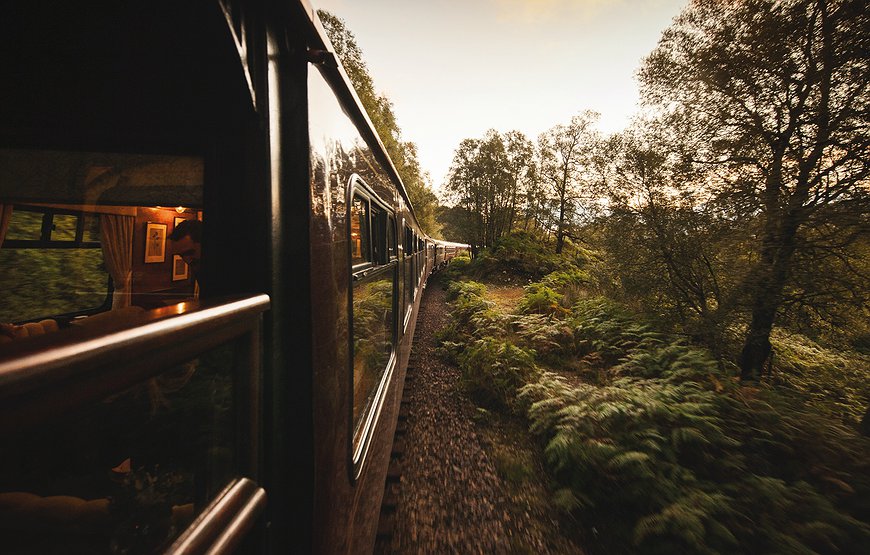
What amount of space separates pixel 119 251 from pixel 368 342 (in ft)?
13.0

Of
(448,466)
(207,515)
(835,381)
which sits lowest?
(448,466)

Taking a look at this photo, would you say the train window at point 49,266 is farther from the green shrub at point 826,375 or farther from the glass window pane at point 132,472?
the green shrub at point 826,375

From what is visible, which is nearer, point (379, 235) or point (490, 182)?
point (379, 235)

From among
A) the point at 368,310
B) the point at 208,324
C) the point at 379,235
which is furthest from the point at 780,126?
the point at 208,324

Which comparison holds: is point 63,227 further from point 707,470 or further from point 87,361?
point 707,470

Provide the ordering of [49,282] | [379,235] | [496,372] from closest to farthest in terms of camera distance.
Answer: [379,235] < [49,282] < [496,372]

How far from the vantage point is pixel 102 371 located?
42 centimetres

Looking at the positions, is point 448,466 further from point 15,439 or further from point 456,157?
point 456,157

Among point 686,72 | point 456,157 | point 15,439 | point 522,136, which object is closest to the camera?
point 15,439

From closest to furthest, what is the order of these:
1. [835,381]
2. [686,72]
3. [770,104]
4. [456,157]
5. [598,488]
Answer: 1. [598,488]
2. [770,104]
3. [835,381]
4. [686,72]
5. [456,157]

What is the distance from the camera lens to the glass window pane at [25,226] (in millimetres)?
3592

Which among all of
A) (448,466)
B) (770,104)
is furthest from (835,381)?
(448,466)

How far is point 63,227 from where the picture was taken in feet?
12.5

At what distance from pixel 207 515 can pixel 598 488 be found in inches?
143
